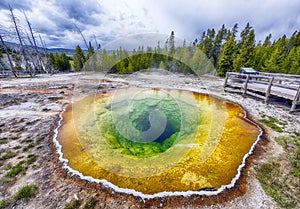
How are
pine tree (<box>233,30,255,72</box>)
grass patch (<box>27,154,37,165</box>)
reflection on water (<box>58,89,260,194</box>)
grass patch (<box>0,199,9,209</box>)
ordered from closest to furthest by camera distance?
grass patch (<box>0,199,9,209</box>) → reflection on water (<box>58,89,260,194</box>) → grass patch (<box>27,154,37,165</box>) → pine tree (<box>233,30,255,72</box>)

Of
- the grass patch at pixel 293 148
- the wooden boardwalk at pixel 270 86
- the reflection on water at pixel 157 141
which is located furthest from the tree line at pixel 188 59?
the grass patch at pixel 293 148

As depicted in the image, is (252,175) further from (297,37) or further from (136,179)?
(297,37)

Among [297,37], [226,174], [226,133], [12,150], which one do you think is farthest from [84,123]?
[297,37]

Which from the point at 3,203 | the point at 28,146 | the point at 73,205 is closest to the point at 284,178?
the point at 73,205

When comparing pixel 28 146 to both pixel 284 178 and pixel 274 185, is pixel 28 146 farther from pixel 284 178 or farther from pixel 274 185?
pixel 284 178

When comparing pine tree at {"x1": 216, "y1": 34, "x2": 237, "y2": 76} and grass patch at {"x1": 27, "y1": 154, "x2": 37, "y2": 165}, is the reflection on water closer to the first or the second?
grass patch at {"x1": 27, "y1": 154, "x2": 37, "y2": 165}

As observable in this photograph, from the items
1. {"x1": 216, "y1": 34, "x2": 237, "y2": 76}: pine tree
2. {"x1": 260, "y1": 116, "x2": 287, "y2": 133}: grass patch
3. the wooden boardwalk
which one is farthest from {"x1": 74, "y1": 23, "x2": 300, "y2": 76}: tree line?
{"x1": 260, "y1": 116, "x2": 287, "y2": 133}: grass patch
